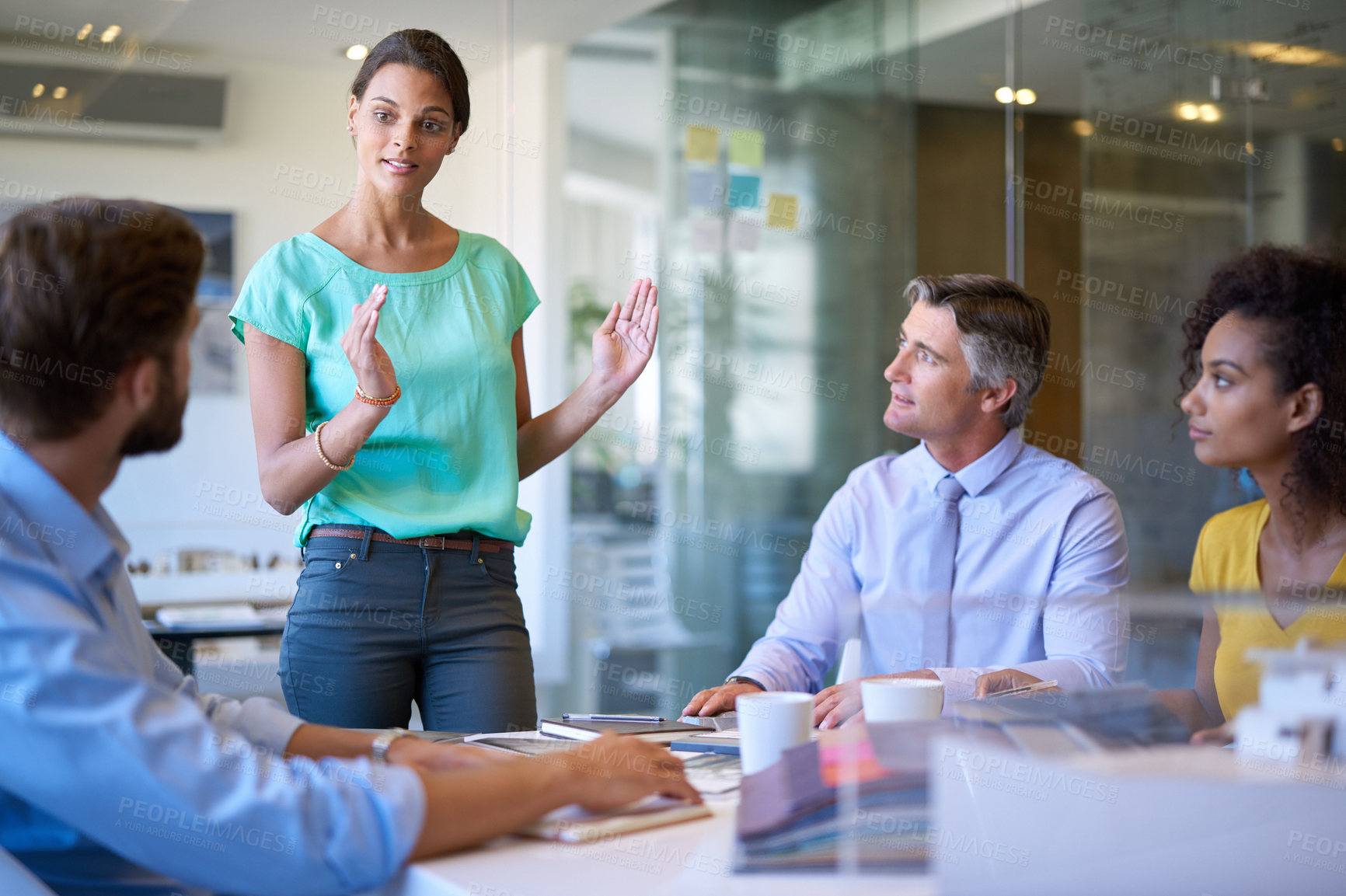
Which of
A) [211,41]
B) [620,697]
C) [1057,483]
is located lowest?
[620,697]

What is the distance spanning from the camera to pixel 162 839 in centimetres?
94

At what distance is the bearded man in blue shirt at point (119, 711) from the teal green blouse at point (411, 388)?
0.69m

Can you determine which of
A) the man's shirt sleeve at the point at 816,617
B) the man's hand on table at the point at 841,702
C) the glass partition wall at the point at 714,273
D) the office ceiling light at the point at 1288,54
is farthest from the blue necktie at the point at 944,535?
the glass partition wall at the point at 714,273

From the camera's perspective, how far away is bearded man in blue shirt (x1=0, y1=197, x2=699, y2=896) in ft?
3.02

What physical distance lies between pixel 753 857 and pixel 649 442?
3.30 meters

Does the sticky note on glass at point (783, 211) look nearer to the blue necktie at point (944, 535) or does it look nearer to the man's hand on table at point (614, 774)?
the blue necktie at point (944, 535)

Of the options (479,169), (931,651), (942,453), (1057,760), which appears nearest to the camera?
(1057,760)

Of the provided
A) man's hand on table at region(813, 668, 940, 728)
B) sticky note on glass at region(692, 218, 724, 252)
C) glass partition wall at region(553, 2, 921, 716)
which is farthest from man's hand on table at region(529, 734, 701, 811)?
sticky note on glass at region(692, 218, 724, 252)

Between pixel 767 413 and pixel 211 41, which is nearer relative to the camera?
pixel 211 41

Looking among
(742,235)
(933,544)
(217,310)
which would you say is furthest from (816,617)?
(742,235)

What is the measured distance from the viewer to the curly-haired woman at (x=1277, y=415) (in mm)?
1896

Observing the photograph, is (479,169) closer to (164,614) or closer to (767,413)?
(767,413)

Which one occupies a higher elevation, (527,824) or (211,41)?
(211,41)

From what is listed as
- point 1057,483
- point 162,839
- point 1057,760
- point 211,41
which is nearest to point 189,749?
point 162,839
